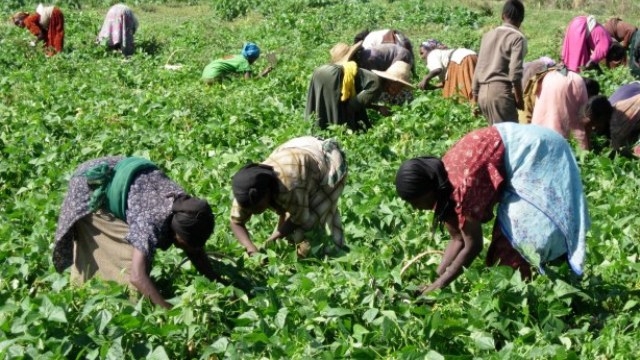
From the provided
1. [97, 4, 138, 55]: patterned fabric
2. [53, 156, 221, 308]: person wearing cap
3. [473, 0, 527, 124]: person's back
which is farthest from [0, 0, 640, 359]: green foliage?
[97, 4, 138, 55]: patterned fabric

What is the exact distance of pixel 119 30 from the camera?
42.8 ft

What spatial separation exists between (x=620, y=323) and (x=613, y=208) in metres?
1.71

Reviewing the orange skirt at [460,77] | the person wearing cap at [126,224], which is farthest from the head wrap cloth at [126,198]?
the orange skirt at [460,77]

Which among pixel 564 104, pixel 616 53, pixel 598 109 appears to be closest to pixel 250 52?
pixel 616 53

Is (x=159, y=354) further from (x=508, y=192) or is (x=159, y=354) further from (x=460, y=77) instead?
(x=460, y=77)

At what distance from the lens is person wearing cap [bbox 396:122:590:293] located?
151 inches

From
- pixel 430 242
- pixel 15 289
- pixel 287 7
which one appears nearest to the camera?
pixel 15 289

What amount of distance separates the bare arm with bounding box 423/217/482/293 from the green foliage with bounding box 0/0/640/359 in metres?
0.07

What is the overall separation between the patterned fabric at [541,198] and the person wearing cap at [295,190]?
0.98 meters

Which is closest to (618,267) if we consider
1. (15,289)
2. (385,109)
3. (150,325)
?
(150,325)

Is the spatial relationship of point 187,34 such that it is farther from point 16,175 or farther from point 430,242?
point 430,242

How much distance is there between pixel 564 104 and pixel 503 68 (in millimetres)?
631

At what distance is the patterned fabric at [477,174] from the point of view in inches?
150

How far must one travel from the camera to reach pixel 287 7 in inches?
672
